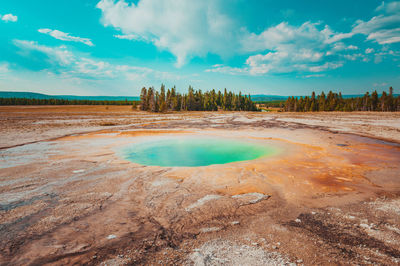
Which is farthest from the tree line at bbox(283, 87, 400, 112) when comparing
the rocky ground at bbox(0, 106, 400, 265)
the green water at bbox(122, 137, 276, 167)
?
the rocky ground at bbox(0, 106, 400, 265)

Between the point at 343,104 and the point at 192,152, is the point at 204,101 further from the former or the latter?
the point at 192,152

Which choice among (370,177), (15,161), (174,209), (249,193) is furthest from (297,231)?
(15,161)

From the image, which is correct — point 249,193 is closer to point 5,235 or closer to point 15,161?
point 5,235

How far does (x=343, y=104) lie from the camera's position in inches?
3708

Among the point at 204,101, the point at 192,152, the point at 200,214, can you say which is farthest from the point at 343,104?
the point at 200,214

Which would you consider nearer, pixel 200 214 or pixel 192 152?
pixel 200 214

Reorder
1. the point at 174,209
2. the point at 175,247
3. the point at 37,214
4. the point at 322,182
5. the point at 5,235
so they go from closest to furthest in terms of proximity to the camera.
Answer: the point at 175,247 → the point at 5,235 → the point at 37,214 → the point at 174,209 → the point at 322,182

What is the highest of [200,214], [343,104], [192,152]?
[343,104]

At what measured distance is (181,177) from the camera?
289 inches

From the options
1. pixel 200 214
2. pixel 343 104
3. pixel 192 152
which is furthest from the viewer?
pixel 343 104

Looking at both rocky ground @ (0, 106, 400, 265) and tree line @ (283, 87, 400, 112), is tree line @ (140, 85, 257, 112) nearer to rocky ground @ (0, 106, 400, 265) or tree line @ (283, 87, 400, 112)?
tree line @ (283, 87, 400, 112)

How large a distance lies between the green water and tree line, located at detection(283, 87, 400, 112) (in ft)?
306

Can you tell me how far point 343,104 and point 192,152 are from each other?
11045 centimetres

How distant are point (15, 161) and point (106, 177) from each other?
598 centimetres
